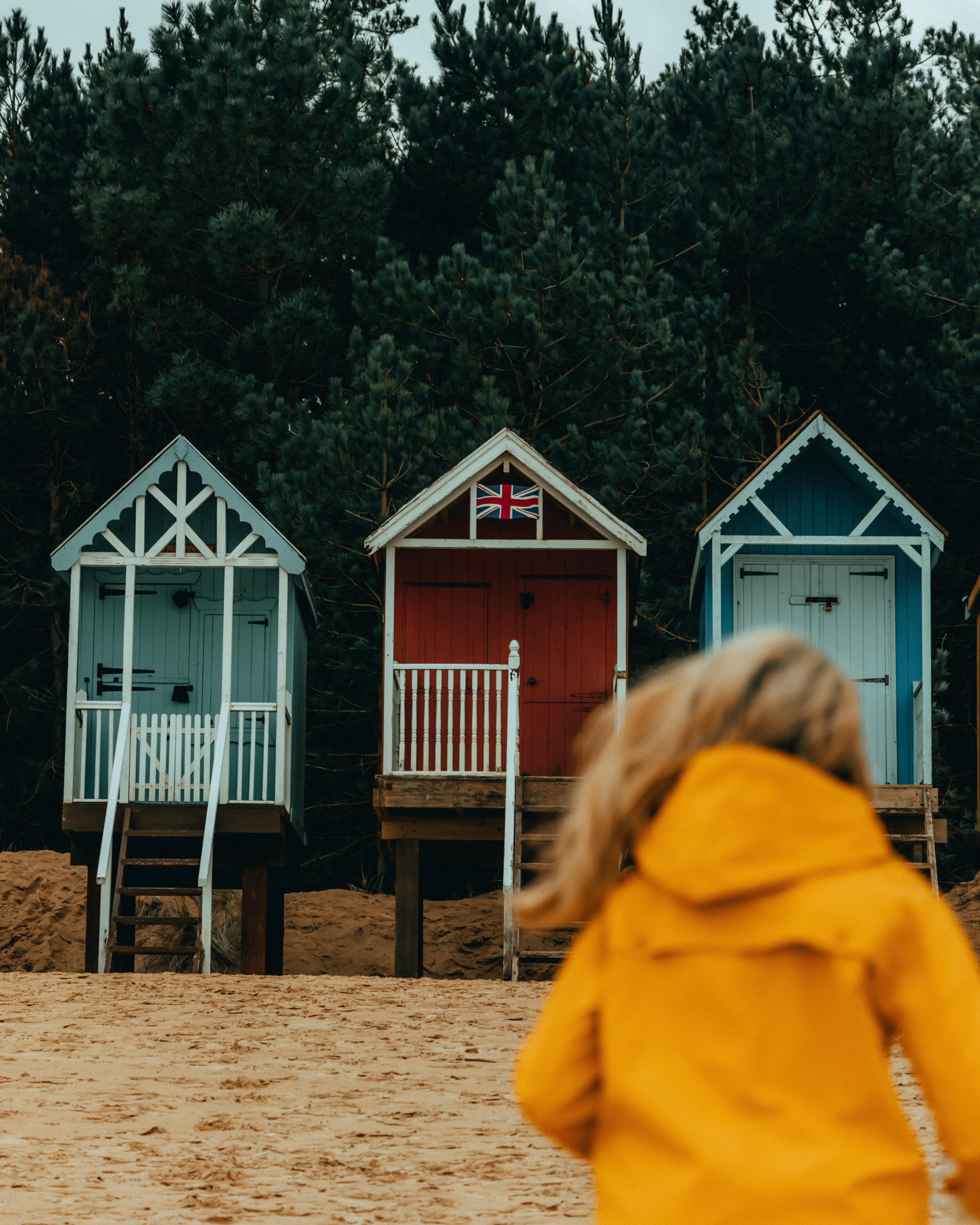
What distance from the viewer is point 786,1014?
2104mm

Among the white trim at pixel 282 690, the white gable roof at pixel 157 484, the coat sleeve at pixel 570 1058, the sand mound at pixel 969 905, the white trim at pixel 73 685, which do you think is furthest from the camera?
the sand mound at pixel 969 905

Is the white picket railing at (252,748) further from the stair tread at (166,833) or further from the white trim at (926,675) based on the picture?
the white trim at (926,675)

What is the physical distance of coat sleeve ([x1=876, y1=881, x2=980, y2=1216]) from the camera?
2018 millimetres

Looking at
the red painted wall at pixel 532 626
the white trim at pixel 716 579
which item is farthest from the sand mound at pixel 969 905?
the red painted wall at pixel 532 626

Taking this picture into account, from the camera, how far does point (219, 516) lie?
16281 millimetres

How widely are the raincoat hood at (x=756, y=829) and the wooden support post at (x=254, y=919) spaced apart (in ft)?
44.8

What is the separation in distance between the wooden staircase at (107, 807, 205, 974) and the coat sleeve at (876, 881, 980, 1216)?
1186 centimetres

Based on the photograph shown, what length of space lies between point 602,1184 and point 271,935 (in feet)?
51.7

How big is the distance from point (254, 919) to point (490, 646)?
12.7 ft

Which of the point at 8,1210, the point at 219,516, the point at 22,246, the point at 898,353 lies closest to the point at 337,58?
the point at 22,246

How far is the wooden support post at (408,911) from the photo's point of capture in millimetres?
14570

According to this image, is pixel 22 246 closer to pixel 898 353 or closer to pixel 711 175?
pixel 711 175

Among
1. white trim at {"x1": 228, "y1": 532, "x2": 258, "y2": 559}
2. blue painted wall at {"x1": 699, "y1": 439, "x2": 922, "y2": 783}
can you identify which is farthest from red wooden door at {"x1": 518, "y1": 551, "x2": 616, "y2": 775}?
white trim at {"x1": 228, "y1": 532, "x2": 258, "y2": 559}

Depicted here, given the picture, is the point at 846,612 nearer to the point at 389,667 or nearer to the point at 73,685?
the point at 389,667
